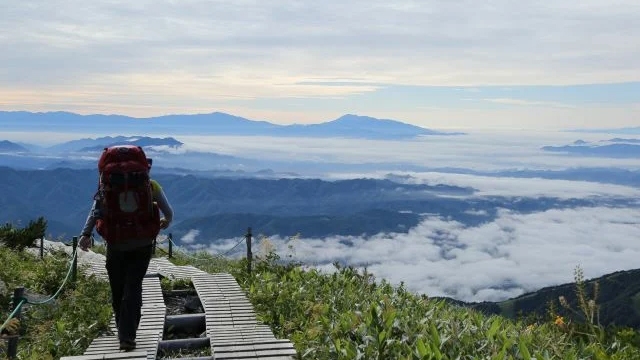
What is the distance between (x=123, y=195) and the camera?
7703mm

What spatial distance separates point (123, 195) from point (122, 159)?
0.43m

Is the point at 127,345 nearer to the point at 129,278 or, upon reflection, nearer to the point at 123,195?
the point at 129,278

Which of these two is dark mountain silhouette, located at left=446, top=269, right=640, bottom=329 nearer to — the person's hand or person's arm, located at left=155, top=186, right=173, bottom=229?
person's arm, located at left=155, top=186, right=173, bottom=229

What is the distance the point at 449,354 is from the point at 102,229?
4.38 meters

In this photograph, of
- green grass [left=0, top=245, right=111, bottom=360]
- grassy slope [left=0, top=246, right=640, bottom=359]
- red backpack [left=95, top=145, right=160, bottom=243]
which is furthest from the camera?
green grass [left=0, top=245, right=111, bottom=360]

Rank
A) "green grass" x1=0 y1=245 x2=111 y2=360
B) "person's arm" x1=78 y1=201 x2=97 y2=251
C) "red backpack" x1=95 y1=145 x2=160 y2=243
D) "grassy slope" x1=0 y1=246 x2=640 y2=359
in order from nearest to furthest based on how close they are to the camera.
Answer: "grassy slope" x1=0 y1=246 x2=640 y2=359 < "red backpack" x1=95 y1=145 x2=160 y2=243 < "person's arm" x1=78 y1=201 x2=97 y2=251 < "green grass" x1=0 y1=245 x2=111 y2=360

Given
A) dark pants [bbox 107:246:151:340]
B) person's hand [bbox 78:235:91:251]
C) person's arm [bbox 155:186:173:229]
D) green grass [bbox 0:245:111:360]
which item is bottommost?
green grass [bbox 0:245:111:360]

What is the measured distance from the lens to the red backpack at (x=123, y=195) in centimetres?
761

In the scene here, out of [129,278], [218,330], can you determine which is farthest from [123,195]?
[218,330]

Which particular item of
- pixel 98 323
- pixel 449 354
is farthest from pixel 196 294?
pixel 449 354

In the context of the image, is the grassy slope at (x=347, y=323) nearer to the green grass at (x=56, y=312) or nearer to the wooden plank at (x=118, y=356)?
the green grass at (x=56, y=312)

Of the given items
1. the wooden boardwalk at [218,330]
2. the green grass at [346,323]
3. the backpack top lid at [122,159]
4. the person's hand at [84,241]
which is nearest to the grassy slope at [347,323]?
the green grass at [346,323]

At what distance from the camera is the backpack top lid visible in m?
7.62

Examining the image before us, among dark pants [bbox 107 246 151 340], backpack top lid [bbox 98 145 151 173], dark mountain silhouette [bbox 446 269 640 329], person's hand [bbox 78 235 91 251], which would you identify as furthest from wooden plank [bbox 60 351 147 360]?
dark mountain silhouette [bbox 446 269 640 329]
